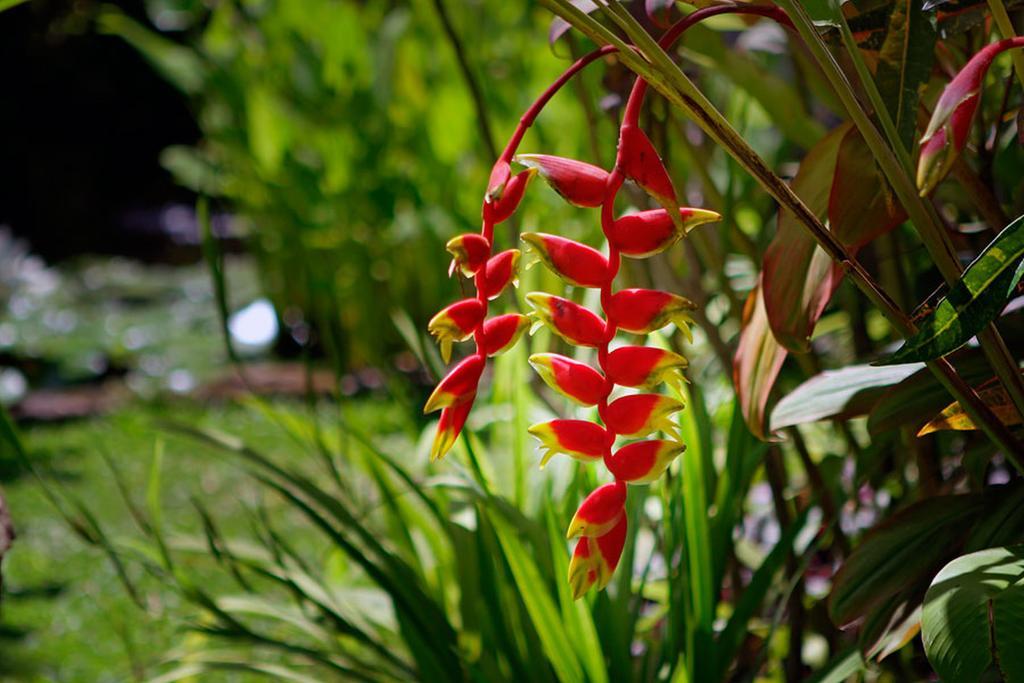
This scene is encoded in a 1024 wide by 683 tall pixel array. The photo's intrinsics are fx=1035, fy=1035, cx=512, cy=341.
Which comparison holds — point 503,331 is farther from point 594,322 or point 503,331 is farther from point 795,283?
point 795,283

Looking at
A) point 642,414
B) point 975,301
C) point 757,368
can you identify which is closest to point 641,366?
point 642,414

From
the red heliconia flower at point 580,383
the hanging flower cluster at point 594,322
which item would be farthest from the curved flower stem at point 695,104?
the red heliconia flower at point 580,383

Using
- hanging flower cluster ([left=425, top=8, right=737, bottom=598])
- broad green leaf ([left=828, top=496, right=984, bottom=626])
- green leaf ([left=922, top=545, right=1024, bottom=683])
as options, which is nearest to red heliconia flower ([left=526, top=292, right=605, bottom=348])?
hanging flower cluster ([left=425, top=8, right=737, bottom=598])

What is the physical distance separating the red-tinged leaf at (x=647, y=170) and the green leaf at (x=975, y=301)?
0.13 m

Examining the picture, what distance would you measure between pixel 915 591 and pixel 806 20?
392 millimetres

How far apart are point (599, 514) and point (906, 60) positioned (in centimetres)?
28

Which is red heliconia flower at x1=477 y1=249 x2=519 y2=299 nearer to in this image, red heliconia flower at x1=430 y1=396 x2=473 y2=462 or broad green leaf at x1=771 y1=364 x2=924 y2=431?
red heliconia flower at x1=430 y1=396 x2=473 y2=462

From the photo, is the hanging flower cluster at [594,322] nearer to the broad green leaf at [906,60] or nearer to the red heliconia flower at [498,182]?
the red heliconia flower at [498,182]

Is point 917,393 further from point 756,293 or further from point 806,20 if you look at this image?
point 806,20

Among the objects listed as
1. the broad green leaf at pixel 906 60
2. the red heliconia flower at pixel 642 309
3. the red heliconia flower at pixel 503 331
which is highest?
the broad green leaf at pixel 906 60

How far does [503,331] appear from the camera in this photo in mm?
416

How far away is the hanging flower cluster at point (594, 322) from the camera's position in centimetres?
40

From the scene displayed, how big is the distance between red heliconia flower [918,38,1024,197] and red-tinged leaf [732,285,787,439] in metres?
0.23

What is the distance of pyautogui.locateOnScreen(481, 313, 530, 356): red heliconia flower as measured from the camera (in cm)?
41
